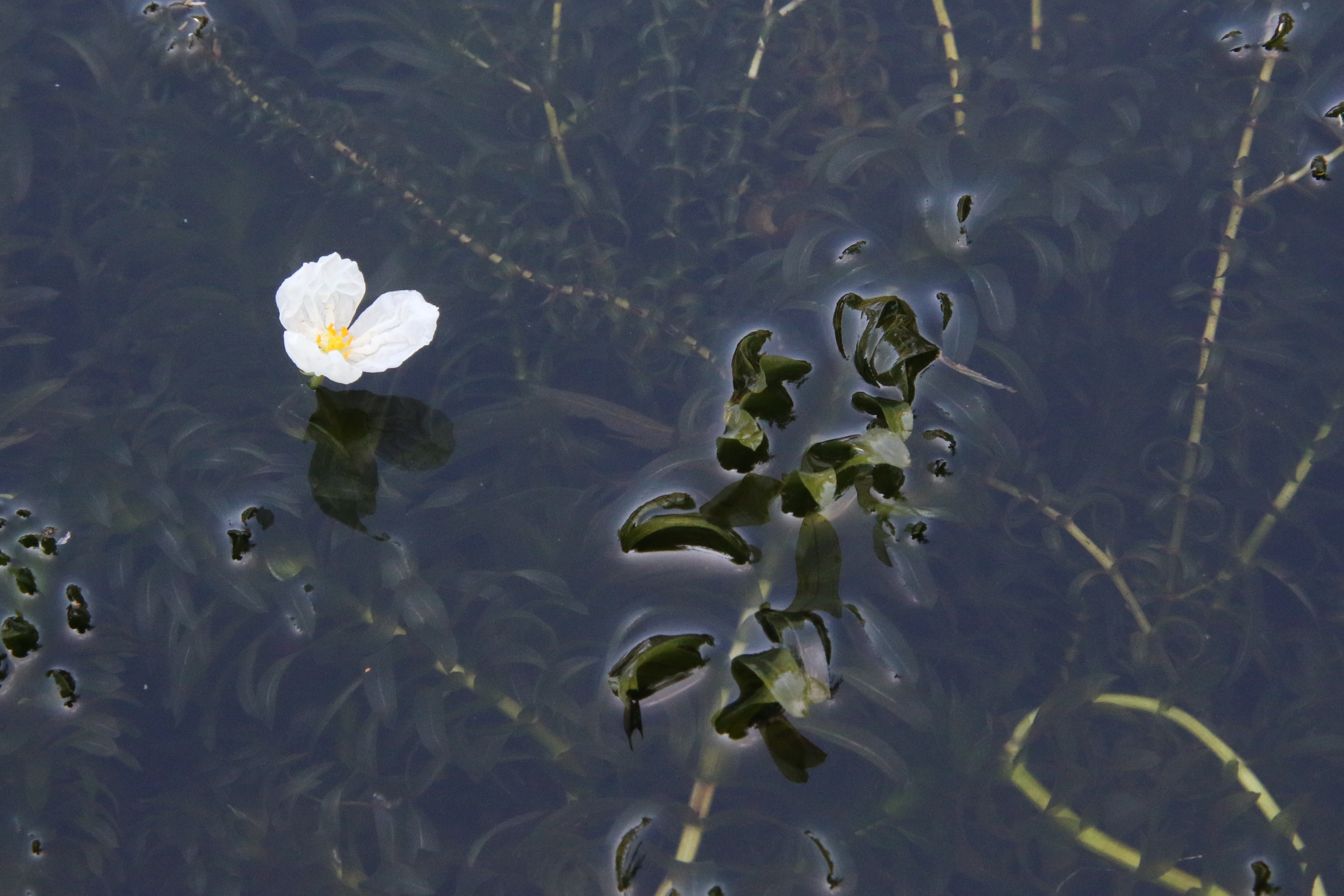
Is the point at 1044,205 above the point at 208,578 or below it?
above

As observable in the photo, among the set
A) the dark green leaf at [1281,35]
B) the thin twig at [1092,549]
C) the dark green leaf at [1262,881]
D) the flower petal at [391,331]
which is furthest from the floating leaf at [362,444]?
the dark green leaf at [1281,35]

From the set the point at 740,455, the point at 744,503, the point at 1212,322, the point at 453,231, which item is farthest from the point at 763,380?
the point at 1212,322

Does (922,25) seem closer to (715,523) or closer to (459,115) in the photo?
(459,115)

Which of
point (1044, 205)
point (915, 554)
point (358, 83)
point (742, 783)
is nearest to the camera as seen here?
point (742, 783)

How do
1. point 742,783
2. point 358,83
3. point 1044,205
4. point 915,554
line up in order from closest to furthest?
point 742,783 → point 915,554 → point 1044,205 → point 358,83

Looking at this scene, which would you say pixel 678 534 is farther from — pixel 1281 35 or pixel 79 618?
pixel 1281 35

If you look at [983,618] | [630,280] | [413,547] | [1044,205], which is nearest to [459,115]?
[630,280]
